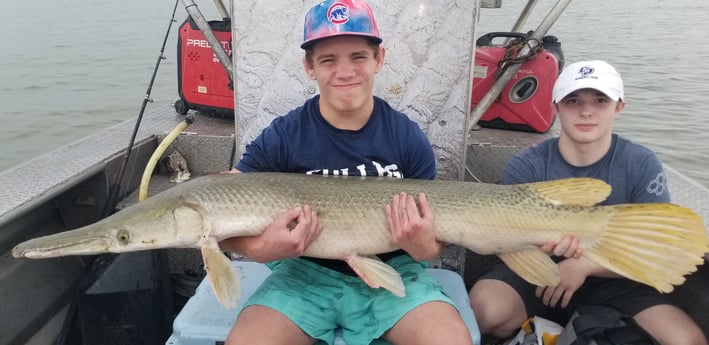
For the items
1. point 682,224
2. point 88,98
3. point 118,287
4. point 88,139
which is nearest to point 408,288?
point 682,224

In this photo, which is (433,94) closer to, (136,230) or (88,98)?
(136,230)

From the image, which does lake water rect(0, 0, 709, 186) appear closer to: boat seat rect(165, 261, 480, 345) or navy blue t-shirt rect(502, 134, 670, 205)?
navy blue t-shirt rect(502, 134, 670, 205)

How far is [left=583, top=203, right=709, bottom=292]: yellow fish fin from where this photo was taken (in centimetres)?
234

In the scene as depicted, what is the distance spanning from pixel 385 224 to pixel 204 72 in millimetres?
3097

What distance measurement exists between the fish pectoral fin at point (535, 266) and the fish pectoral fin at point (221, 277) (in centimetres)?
132

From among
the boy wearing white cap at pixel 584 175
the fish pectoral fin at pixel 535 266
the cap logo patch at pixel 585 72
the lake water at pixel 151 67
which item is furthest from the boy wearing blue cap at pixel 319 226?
the lake water at pixel 151 67

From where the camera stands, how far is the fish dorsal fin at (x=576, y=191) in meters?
2.52

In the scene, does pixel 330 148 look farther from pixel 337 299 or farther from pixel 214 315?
pixel 214 315

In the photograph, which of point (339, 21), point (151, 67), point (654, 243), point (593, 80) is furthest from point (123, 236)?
point (151, 67)

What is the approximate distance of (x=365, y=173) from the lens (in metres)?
2.88

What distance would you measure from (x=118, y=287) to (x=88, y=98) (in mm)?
8759

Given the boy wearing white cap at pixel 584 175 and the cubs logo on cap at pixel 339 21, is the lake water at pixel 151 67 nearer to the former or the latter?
the boy wearing white cap at pixel 584 175

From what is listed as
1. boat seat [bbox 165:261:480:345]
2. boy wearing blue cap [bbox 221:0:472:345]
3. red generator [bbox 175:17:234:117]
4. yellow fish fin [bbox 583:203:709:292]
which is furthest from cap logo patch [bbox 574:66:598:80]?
red generator [bbox 175:17:234:117]

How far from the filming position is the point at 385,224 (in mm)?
2580
